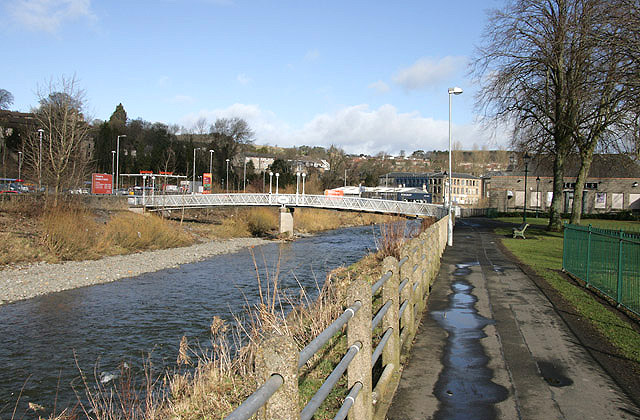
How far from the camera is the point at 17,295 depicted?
18.8 metres

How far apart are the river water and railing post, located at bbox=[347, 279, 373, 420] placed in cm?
647

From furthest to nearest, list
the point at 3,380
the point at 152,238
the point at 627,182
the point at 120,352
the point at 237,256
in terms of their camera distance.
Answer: the point at 627,182, the point at 152,238, the point at 237,256, the point at 120,352, the point at 3,380

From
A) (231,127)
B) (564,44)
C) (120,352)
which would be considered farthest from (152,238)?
(231,127)

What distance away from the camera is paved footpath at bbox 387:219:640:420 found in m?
5.21

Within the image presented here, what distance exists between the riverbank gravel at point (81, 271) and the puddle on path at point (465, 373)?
52.0 ft

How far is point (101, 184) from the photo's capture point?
54.3 meters

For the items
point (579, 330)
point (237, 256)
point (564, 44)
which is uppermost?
point (564, 44)

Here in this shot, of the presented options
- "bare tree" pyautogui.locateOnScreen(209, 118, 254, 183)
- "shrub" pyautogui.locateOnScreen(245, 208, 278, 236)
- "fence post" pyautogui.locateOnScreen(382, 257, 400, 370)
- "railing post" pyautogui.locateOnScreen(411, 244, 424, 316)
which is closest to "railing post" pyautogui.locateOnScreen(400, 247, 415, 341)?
"railing post" pyautogui.locateOnScreen(411, 244, 424, 316)

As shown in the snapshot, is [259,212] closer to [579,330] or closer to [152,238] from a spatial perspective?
[152,238]

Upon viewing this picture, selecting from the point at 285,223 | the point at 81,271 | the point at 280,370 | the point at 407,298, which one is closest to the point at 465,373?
the point at 407,298

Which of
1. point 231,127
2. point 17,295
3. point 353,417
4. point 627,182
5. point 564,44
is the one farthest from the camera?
point 231,127

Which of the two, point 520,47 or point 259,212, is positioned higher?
point 520,47

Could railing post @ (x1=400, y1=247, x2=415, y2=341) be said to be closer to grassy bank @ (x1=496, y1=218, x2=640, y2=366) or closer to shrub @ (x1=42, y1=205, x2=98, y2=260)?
grassy bank @ (x1=496, y1=218, x2=640, y2=366)

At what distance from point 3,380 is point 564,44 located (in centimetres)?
2719
